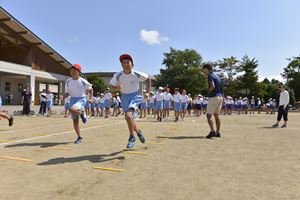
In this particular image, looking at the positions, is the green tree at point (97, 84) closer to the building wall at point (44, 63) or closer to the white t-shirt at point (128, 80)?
the building wall at point (44, 63)

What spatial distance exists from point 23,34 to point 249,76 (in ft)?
138

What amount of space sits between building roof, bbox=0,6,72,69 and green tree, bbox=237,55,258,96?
3614cm

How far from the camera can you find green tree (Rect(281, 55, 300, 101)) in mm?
64375

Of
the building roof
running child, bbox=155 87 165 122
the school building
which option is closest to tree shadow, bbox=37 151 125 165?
running child, bbox=155 87 165 122

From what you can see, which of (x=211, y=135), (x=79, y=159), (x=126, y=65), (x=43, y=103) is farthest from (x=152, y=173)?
(x=43, y=103)

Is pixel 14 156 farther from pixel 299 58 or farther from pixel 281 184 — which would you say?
pixel 299 58

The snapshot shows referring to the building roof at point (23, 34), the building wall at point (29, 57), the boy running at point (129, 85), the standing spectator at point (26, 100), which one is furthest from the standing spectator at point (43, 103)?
the boy running at point (129, 85)

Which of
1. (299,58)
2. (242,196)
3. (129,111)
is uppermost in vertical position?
(299,58)

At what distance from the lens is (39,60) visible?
36438mm

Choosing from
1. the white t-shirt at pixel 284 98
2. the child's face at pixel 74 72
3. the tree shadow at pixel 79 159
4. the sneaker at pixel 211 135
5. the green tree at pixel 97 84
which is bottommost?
the tree shadow at pixel 79 159

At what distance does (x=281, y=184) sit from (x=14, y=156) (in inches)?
185

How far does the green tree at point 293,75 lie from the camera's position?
211 feet

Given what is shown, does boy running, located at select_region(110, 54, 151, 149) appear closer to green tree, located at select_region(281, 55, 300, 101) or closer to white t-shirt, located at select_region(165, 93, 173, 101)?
white t-shirt, located at select_region(165, 93, 173, 101)

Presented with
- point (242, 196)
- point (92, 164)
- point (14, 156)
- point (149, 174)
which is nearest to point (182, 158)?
point (149, 174)
